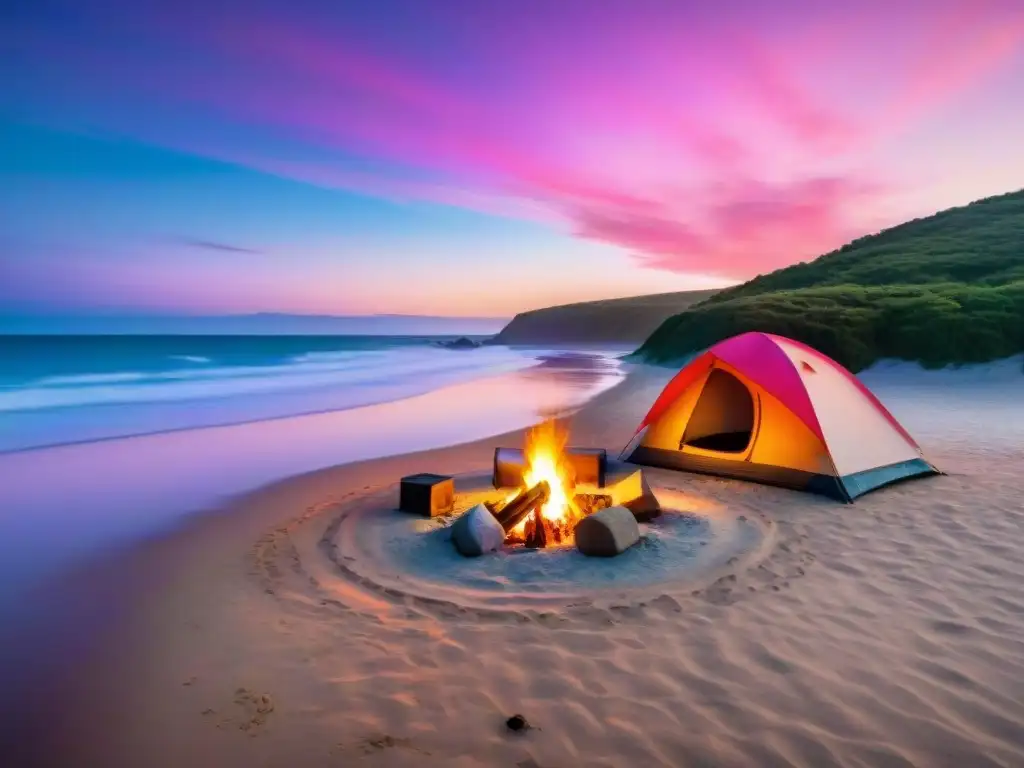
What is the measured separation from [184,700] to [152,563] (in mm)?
2801

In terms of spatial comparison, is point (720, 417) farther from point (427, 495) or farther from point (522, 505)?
point (427, 495)

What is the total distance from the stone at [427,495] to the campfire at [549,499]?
30.8 inches

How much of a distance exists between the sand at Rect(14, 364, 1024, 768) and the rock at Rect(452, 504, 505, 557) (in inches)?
24.0

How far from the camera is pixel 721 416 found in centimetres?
1109

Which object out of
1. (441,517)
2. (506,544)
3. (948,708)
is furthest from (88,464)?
(948,708)

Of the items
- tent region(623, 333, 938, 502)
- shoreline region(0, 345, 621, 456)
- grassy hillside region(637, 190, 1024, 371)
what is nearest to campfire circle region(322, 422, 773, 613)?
tent region(623, 333, 938, 502)

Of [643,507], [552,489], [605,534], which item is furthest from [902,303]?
[605,534]

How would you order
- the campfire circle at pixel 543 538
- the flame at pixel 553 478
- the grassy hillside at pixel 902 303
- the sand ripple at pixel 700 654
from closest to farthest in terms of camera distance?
1. the sand ripple at pixel 700 654
2. the campfire circle at pixel 543 538
3. the flame at pixel 553 478
4. the grassy hillside at pixel 902 303

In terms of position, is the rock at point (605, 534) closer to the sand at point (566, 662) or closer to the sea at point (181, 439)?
the sand at point (566, 662)

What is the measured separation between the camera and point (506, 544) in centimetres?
663

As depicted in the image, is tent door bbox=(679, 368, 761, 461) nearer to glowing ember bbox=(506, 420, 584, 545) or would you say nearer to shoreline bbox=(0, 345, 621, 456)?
glowing ember bbox=(506, 420, 584, 545)

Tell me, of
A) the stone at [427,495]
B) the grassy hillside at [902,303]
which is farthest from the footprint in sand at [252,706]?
the grassy hillside at [902,303]

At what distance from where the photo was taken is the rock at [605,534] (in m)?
6.16

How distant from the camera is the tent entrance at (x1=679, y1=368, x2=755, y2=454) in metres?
10.7
